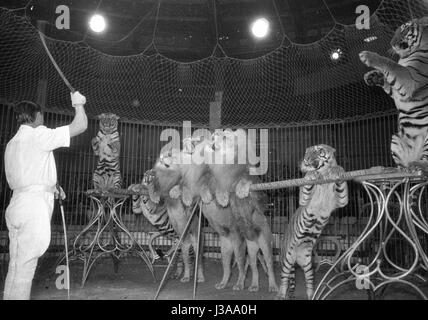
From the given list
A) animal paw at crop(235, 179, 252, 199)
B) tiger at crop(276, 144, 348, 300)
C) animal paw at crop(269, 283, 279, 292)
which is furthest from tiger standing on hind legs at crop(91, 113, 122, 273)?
tiger at crop(276, 144, 348, 300)

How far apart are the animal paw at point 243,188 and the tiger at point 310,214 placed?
1.73 feet

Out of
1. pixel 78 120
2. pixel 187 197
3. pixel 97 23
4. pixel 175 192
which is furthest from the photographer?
pixel 97 23

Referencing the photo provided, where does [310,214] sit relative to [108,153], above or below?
below

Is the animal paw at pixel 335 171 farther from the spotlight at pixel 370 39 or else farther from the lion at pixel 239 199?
the spotlight at pixel 370 39

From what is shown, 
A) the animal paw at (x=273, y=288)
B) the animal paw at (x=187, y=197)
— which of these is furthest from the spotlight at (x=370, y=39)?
the animal paw at (x=273, y=288)

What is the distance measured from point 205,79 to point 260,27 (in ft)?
8.88

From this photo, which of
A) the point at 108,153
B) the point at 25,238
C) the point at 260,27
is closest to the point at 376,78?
the point at 25,238

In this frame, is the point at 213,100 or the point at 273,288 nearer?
the point at 273,288

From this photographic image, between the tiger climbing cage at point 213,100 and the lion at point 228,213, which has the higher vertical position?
the tiger climbing cage at point 213,100

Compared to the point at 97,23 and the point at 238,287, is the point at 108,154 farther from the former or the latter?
the point at 97,23

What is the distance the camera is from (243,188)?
3832mm

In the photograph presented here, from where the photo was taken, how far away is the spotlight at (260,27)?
8492 millimetres
